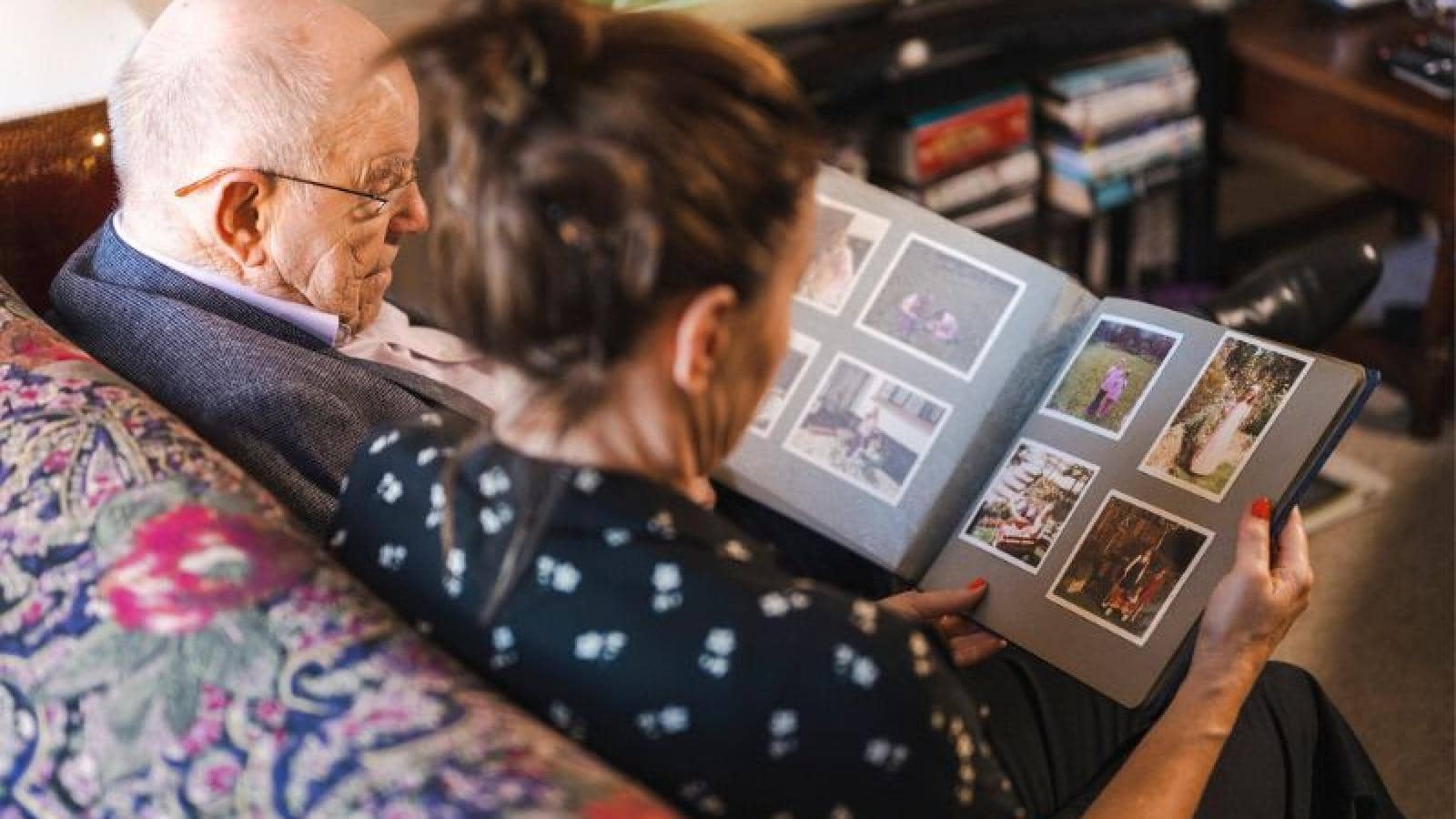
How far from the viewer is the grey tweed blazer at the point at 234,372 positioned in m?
1.16

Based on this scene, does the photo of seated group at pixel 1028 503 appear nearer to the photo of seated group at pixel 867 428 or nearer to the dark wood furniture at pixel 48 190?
the photo of seated group at pixel 867 428

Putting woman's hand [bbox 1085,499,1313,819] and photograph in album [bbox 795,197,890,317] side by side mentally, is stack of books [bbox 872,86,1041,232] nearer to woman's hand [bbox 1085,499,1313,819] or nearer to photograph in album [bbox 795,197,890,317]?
photograph in album [bbox 795,197,890,317]

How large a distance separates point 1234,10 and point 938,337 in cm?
144

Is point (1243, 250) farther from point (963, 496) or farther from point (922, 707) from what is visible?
point (922, 707)

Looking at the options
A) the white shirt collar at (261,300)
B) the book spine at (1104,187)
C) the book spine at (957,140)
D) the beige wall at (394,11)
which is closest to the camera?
the white shirt collar at (261,300)

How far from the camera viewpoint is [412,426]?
971 mm

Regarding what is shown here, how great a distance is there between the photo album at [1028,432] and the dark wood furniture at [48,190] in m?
0.68

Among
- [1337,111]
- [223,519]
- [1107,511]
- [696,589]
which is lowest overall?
[223,519]

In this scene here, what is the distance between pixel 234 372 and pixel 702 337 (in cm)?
52

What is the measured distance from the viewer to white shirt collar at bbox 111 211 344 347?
128 centimetres

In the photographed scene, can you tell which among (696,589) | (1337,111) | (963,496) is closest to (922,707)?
(696,589)

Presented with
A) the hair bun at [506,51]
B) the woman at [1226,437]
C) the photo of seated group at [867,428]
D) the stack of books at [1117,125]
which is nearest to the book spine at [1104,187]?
the stack of books at [1117,125]

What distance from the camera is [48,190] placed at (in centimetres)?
141

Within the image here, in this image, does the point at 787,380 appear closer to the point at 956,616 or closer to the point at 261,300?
the point at 956,616
